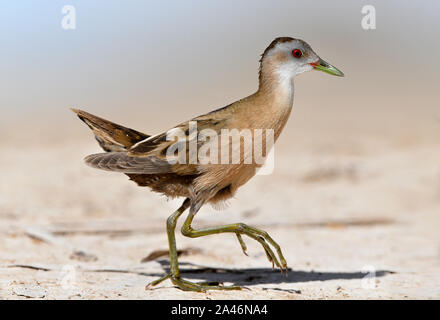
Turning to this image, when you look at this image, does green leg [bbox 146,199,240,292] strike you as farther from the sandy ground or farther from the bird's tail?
the bird's tail

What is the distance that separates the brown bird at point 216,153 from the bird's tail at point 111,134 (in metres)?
0.20

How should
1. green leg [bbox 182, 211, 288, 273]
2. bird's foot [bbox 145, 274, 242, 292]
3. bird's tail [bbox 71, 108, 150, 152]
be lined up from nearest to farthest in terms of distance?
1. green leg [bbox 182, 211, 288, 273]
2. bird's foot [bbox 145, 274, 242, 292]
3. bird's tail [bbox 71, 108, 150, 152]

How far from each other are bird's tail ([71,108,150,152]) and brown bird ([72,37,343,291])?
0.20 metres

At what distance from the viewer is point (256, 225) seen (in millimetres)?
8266

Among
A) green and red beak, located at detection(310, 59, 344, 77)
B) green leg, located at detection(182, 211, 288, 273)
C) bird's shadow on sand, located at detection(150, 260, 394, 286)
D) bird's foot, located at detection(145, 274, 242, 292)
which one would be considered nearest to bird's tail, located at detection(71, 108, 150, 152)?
green leg, located at detection(182, 211, 288, 273)

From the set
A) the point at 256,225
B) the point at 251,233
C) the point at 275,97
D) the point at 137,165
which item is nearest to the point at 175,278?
the point at 251,233

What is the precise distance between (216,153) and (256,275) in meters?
1.63

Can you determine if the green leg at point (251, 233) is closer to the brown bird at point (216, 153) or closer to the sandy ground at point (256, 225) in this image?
the brown bird at point (216, 153)

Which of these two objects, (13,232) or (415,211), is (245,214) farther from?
(13,232)

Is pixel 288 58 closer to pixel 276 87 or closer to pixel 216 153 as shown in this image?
pixel 276 87

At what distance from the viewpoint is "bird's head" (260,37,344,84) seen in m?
4.87

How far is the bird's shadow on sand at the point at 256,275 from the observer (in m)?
5.57

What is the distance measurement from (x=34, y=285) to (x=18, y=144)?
35.6 ft

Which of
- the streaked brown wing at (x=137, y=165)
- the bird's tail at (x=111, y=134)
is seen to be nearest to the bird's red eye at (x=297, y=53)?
the streaked brown wing at (x=137, y=165)
